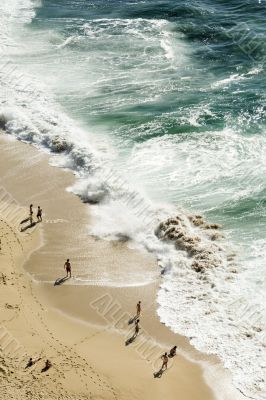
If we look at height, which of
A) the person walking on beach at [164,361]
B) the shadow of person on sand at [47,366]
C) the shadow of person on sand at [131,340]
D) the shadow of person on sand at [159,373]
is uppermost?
the shadow of person on sand at [47,366]

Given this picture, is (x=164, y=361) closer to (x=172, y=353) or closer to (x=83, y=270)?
(x=172, y=353)

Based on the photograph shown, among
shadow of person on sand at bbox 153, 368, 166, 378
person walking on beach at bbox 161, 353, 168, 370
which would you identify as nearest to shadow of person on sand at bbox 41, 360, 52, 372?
shadow of person on sand at bbox 153, 368, 166, 378

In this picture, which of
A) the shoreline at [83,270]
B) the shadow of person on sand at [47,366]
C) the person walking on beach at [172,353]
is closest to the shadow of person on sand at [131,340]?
the shoreline at [83,270]

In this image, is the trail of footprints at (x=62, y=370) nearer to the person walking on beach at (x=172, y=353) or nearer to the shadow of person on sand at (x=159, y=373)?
the shadow of person on sand at (x=159, y=373)

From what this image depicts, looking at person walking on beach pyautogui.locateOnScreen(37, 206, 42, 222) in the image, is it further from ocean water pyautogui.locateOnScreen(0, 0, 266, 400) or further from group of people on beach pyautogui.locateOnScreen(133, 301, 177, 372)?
group of people on beach pyautogui.locateOnScreen(133, 301, 177, 372)

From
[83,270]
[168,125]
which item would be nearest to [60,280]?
[83,270]

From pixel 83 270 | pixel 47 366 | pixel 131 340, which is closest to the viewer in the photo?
pixel 47 366
